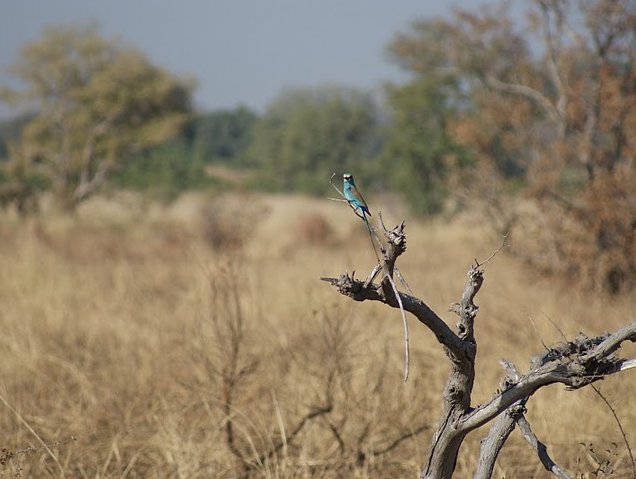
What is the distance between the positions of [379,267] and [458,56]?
254 inches

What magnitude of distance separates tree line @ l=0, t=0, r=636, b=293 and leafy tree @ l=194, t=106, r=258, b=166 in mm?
19601

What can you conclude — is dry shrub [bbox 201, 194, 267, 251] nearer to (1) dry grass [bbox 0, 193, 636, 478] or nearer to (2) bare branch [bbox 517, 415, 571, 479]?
(1) dry grass [bbox 0, 193, 636, 478]

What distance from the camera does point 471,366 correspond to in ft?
6.49

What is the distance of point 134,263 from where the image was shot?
355 inches

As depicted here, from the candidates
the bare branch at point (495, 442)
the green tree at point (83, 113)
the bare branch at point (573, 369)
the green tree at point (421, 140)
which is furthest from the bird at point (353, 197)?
the green tree at point (83, 113)

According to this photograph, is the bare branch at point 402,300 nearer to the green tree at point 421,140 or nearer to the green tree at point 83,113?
the green tree at point 421,140

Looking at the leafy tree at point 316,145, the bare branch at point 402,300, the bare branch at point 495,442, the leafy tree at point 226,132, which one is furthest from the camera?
the leafy tree at point 226,132

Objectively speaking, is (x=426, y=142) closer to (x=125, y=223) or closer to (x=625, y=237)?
(x=125, y=223)

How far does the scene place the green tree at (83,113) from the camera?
18.1 m

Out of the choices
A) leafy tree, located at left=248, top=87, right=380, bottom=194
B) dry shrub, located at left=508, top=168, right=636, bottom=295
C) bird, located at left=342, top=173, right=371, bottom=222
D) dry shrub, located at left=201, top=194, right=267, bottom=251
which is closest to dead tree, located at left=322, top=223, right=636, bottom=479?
bird, located at left=342, top=173, right=371, bottom=222

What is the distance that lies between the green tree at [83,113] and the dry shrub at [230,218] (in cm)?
693

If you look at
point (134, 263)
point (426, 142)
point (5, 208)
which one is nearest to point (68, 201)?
point (5, 208)

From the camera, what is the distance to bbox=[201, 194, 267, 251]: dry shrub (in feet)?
36.5

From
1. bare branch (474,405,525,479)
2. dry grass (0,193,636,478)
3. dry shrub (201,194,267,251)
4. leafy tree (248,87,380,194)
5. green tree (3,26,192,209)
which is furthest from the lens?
leafy tree (248,87,380,194)
